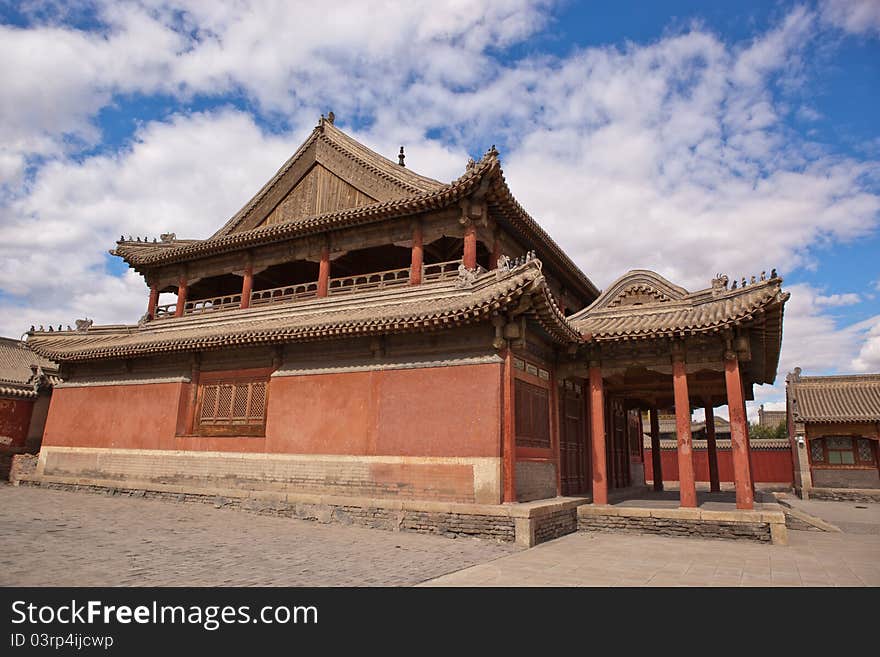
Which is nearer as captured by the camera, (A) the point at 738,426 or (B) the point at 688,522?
(B) the point at 688,522

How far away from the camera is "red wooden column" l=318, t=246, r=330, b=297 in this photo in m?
16.5

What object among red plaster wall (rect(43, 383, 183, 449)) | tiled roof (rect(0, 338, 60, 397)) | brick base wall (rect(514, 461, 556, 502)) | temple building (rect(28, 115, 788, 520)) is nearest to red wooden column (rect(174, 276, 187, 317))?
temple building (rect(28, 115, 788, 520))

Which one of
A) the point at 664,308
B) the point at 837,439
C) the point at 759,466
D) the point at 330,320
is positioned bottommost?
the point at 759,466

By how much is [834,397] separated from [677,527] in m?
23.1

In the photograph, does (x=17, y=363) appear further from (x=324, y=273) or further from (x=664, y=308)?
(x=664, y=308)

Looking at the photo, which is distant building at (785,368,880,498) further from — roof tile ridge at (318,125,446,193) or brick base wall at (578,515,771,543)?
roof tile ridge at (318,125,446,193)

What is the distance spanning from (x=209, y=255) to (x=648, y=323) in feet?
45.1

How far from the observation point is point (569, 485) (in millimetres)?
14922

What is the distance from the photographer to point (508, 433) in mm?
11445

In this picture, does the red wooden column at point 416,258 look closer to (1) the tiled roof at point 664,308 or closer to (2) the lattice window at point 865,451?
(1) the tiled roof at point 664,308

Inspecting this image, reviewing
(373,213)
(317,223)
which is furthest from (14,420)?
(373,213)

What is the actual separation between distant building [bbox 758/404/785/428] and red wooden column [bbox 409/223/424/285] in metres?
58.9
